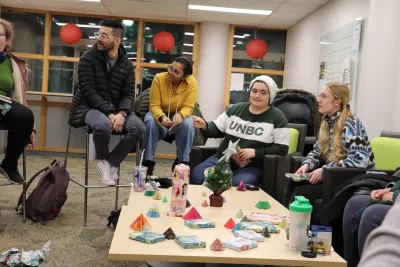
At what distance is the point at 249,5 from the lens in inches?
268

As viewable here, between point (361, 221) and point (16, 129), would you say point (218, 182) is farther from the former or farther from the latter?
point (16, 129)

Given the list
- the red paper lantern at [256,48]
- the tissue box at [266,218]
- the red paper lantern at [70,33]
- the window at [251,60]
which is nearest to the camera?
the tissue box at [266,218]

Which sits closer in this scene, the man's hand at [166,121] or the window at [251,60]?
the man's hand at [166,121]

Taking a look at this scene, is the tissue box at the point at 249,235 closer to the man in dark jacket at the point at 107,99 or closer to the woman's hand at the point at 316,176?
the woman's hand at the point at 316,176

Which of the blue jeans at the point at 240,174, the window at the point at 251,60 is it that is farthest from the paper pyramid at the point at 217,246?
the window at the point at 251,60

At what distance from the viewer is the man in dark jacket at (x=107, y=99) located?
11.0ft

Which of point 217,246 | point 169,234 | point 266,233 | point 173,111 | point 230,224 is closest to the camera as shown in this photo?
point 217,246

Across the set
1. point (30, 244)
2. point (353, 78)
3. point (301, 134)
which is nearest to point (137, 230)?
point (30, 244)

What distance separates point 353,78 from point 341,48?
0.59m

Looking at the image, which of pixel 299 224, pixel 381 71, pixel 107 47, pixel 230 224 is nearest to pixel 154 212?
pixel 230 224

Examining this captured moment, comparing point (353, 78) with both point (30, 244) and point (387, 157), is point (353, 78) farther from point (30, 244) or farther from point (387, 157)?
point (30, 244)

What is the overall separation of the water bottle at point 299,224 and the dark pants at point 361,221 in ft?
1.49

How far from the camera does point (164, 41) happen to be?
303 inches

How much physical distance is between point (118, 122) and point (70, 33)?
15.2 ft
